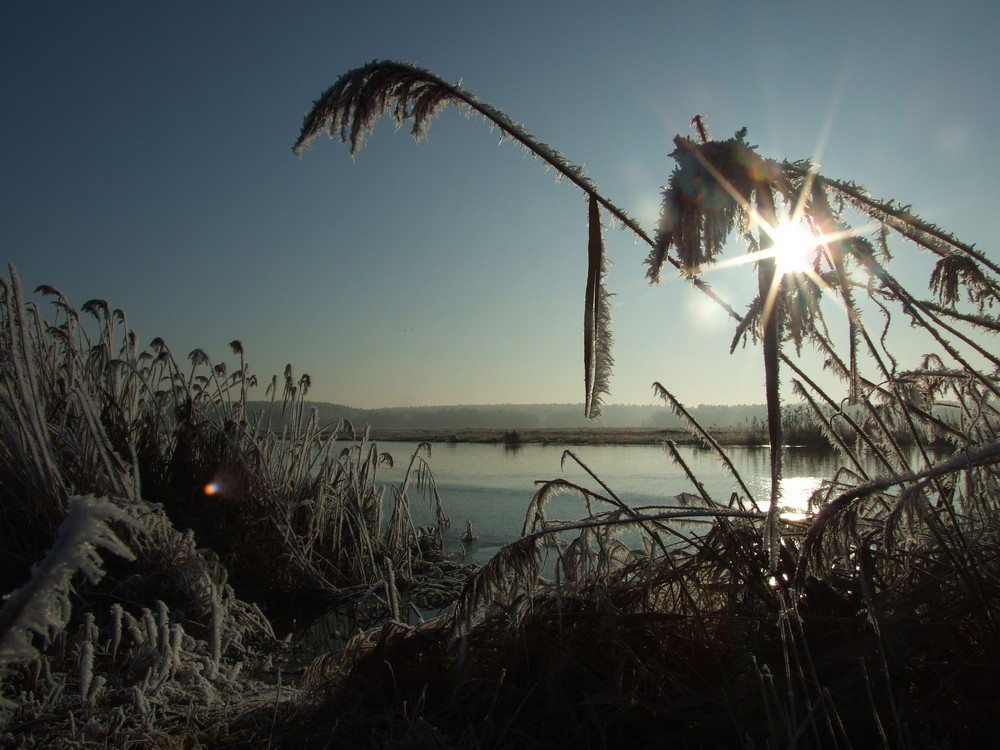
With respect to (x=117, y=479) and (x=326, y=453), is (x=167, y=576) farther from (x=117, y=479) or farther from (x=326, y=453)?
(x=326, y=453)

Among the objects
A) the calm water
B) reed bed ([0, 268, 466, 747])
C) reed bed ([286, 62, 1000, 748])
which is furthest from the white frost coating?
the calm water

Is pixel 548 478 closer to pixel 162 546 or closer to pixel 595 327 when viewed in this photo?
pixel 162 546

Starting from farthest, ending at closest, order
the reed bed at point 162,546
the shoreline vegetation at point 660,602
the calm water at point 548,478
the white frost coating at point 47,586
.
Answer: the calm water at point 548,478 → the reed bed at point 162,546 → the shoreline vegetation at point 660,602 → the white frost coating at point 47,586

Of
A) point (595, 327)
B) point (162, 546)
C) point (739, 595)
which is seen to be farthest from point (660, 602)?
point (162, 546)

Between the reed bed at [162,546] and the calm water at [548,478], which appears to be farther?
the calm water at [548,478]

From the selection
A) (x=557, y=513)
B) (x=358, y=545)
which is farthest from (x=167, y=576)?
(x=557, y=513)

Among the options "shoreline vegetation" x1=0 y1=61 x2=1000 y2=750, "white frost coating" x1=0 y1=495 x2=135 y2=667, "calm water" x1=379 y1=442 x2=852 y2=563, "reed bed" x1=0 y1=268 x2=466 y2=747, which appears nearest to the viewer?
"white frost coating" x1=0 y1=495 x2=135 y2=667

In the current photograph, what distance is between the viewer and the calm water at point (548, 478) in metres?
6.43

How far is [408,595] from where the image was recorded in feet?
13.6

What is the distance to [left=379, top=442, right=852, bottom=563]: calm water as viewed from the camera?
643 centimetres

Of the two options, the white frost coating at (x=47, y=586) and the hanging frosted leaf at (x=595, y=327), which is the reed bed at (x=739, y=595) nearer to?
the hanging frosted leaf at (x=595, y=327)

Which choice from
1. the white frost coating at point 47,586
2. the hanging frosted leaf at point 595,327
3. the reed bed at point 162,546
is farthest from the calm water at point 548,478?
the white frost coating at point 47,586

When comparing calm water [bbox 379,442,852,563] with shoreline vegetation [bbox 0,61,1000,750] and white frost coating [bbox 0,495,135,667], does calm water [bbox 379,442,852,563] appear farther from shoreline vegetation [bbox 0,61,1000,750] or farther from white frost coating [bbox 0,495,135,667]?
white frost coating [bbox 0,495,135,667]

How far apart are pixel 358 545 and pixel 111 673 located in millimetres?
2272
